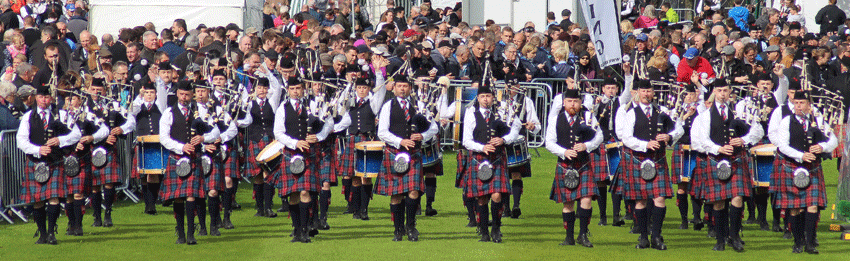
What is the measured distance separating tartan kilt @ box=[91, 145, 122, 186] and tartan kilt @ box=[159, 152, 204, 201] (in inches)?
45.4

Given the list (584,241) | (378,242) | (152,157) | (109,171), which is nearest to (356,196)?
(378,242)

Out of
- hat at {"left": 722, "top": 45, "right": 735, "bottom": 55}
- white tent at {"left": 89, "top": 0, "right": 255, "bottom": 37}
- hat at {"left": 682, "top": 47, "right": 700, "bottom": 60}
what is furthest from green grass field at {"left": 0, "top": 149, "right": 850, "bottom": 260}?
white tent at {"left": 89, "top": 0, "right": 255, "bottom": 37}

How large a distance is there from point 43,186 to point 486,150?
10.1 ft

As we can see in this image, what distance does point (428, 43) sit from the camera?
37.5 ft

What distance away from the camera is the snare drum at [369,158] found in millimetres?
8758

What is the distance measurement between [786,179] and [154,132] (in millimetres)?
4706

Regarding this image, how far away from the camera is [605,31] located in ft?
31.8

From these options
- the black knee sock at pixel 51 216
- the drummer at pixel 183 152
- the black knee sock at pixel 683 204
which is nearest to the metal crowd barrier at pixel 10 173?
the black knee sock at pixel 51 216

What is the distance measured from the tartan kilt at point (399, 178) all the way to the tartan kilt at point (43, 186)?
2219mm

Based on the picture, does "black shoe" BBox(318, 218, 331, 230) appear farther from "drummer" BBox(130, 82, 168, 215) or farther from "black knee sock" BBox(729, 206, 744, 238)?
"black knee sock" BBox(729, 206, 744, 238)

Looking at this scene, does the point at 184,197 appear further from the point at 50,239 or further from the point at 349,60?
the point at 349,60

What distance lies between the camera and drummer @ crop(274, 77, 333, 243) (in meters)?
8.00

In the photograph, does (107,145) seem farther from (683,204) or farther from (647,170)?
(683,204)

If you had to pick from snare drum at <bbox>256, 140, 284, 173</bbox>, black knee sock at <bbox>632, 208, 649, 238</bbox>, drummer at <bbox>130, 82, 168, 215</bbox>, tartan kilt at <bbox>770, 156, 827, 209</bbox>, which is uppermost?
drummer at <bbox>130, 82, 168, 215</bbox>
